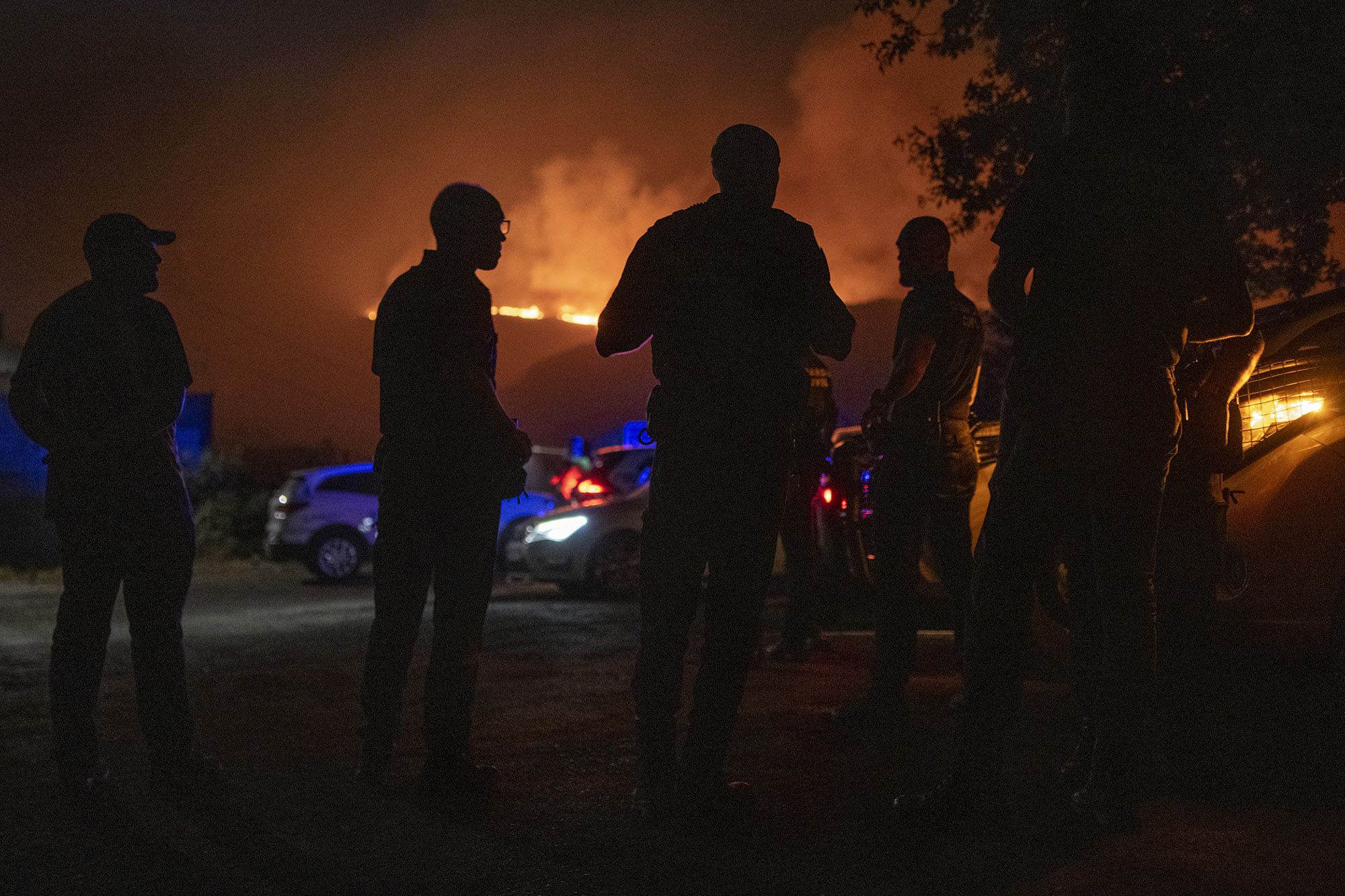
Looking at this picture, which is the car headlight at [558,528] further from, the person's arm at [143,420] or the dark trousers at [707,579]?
the dark trousers at [707,579]

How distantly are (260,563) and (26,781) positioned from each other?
16.5 m

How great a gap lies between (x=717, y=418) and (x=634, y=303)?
0.43m

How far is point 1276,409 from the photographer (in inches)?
195

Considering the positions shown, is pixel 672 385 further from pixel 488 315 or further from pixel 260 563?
pixel 260 563

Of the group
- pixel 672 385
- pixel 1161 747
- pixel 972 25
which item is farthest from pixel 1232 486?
pixel 972 25

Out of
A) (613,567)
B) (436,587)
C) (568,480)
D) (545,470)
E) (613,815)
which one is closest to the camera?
(613,815)

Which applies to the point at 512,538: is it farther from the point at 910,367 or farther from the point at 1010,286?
the point at 1010,286

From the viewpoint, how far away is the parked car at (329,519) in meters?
15.4

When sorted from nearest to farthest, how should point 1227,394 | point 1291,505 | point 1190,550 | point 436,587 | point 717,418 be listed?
point 717,418
point 436,587
point 1227,394
point 1190,550
point 1291,505

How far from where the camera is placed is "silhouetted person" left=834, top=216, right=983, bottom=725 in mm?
4934

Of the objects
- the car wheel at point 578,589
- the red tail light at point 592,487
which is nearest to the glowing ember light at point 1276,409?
the car wheel at point 578,589

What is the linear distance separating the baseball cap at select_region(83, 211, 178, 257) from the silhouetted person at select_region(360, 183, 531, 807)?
91cm

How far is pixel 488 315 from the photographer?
159 inches

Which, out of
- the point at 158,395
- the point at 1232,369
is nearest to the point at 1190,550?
the point at 1232,369
